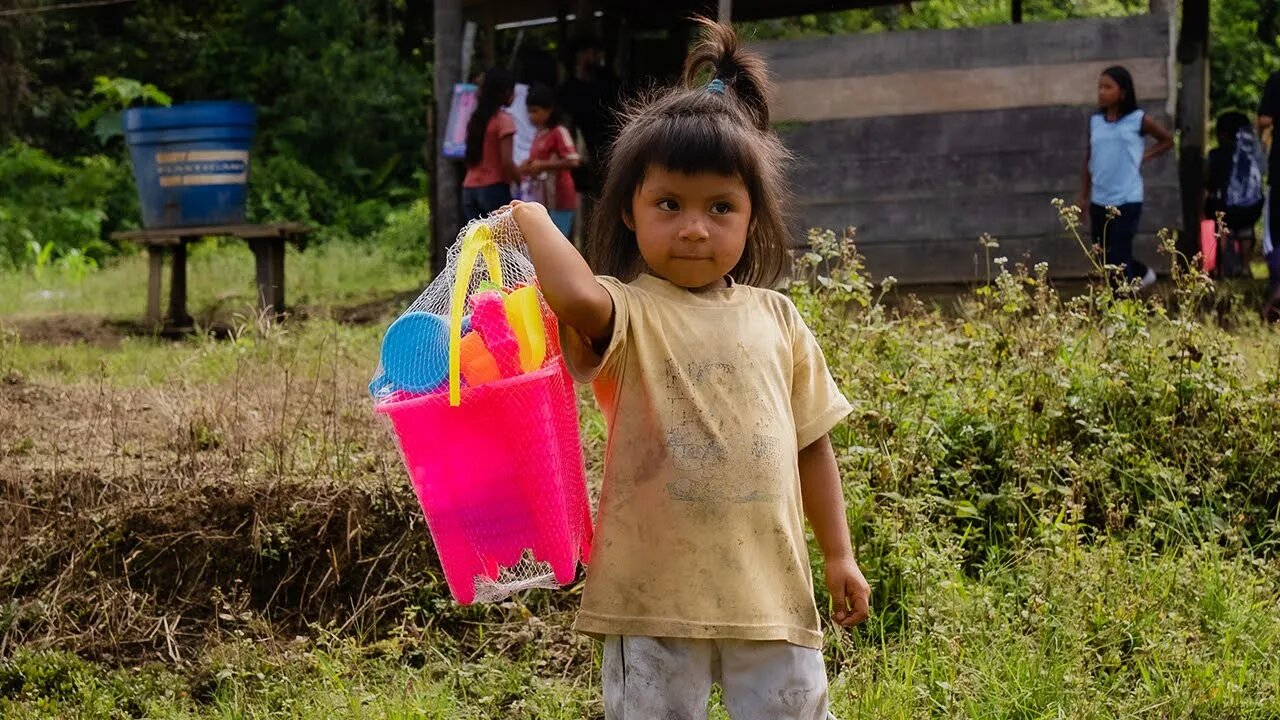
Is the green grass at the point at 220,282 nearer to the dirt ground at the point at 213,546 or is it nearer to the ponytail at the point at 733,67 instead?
the dirt ground at the point at 213,546

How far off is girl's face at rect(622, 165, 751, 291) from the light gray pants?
588 millimetres

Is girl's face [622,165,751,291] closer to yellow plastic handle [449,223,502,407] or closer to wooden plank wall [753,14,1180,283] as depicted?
yellow plastic handle [449,223,502,407]

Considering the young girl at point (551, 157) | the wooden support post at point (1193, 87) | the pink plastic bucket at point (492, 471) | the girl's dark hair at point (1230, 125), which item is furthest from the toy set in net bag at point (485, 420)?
the girl's dark hair at point (1230, 125)

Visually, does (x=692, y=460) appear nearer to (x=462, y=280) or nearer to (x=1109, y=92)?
(x=462, y=280)

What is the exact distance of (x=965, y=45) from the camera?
824 cm

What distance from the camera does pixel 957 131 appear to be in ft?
27.1

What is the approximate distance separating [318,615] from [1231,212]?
859 cm

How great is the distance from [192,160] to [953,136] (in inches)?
183

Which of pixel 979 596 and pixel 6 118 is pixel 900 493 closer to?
pixel 979 596

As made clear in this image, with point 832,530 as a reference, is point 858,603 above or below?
below

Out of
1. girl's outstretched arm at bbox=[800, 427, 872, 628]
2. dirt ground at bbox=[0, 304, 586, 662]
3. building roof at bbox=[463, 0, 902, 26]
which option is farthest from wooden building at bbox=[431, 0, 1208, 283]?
girl's outstretched arm at bbox=[800, 427, 872, 628]

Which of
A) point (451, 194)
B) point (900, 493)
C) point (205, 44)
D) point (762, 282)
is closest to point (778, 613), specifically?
point (762, 282)

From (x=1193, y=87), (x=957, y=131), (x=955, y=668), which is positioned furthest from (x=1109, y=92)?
(x=955, y=668)

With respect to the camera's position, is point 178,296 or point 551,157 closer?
point 551,157
